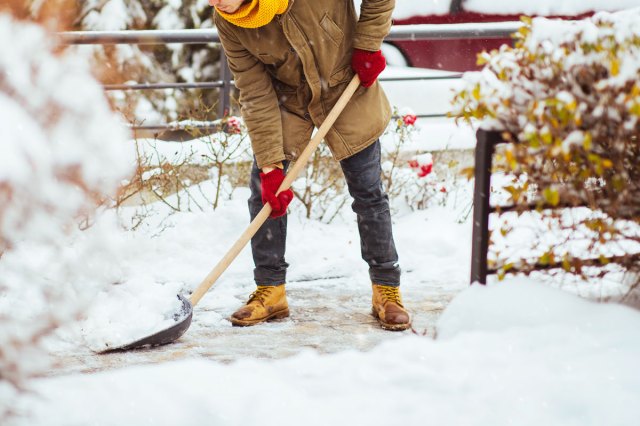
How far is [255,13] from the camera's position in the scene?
3.40 m

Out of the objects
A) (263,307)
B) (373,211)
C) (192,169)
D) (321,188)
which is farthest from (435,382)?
(192,169)

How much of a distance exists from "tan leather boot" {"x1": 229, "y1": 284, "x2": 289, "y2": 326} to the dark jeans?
5cm

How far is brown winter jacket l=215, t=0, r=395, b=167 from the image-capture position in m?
3.68

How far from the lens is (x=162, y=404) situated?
2.29 m

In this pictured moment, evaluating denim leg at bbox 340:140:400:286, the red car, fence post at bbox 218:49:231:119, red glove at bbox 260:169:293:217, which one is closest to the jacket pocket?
denim leg at bbox 340:140:400:286

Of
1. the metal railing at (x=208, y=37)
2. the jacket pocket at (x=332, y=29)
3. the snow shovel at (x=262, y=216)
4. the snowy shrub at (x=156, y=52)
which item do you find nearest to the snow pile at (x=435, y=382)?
the snow shovel at (x=262, y=216)

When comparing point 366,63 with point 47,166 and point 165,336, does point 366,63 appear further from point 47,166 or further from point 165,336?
point 47,166

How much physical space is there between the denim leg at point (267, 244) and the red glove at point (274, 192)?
0.19 metres

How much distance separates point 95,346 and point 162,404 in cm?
143

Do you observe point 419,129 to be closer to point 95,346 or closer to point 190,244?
point 190,244

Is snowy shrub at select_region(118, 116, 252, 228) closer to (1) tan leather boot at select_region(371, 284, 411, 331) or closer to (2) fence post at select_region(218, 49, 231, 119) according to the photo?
(2) fence post at select_region(218, 49, 231, 119)

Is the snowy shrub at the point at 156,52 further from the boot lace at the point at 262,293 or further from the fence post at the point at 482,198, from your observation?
the fence post at the point at 482,198

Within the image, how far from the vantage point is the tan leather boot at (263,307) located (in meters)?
4.06

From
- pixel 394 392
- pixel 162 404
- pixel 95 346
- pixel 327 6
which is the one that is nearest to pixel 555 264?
pixel 394 392
